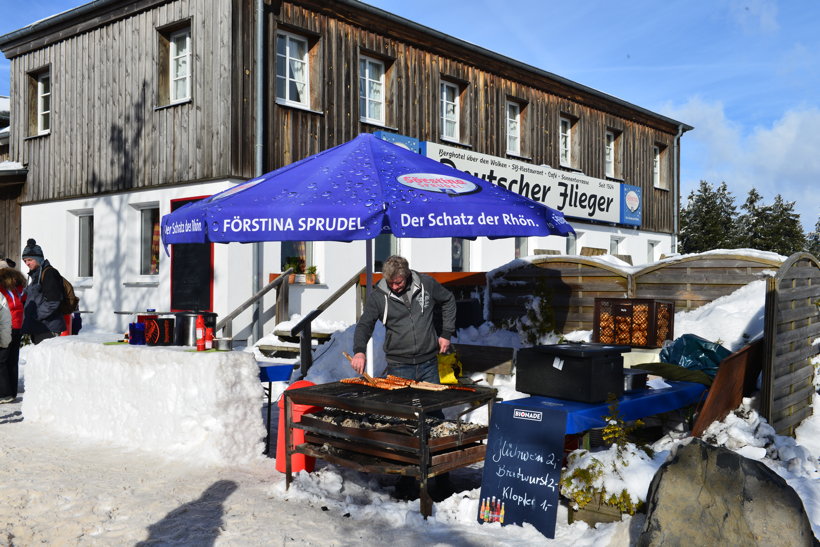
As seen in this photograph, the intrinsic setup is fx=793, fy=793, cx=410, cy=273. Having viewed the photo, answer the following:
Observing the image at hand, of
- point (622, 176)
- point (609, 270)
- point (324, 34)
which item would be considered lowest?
point (609, 270)

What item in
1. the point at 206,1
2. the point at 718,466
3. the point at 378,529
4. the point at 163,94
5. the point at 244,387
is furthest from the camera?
the point at 163,94

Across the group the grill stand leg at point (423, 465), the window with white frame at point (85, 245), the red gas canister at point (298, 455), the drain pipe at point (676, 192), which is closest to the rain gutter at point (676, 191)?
the drain pipe at point (676, 192)

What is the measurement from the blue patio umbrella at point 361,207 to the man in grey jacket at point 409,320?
0.56m

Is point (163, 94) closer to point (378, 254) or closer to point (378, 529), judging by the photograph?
point (378, 254)

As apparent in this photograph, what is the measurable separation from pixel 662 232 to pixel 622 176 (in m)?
2.66

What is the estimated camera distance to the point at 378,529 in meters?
4.89

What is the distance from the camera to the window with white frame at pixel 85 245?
16.4 m

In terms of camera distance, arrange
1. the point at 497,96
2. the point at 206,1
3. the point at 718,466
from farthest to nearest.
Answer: the point at 497,96, the point at 206,1, the point at 718,466

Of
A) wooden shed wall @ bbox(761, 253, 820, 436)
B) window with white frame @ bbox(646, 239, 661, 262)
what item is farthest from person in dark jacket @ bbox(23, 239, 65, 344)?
window with white frame @ bbox(646, 239, 661, 262)

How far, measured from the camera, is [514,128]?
19.3 m

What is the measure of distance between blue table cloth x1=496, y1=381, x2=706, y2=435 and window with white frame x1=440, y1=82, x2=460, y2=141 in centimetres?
1179

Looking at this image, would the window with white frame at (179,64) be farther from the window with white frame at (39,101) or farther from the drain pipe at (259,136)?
the window with white frame at (39,101)

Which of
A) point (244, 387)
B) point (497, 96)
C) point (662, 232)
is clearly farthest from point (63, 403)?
point (662, 232)

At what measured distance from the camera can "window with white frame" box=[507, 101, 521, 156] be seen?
62.8ft
